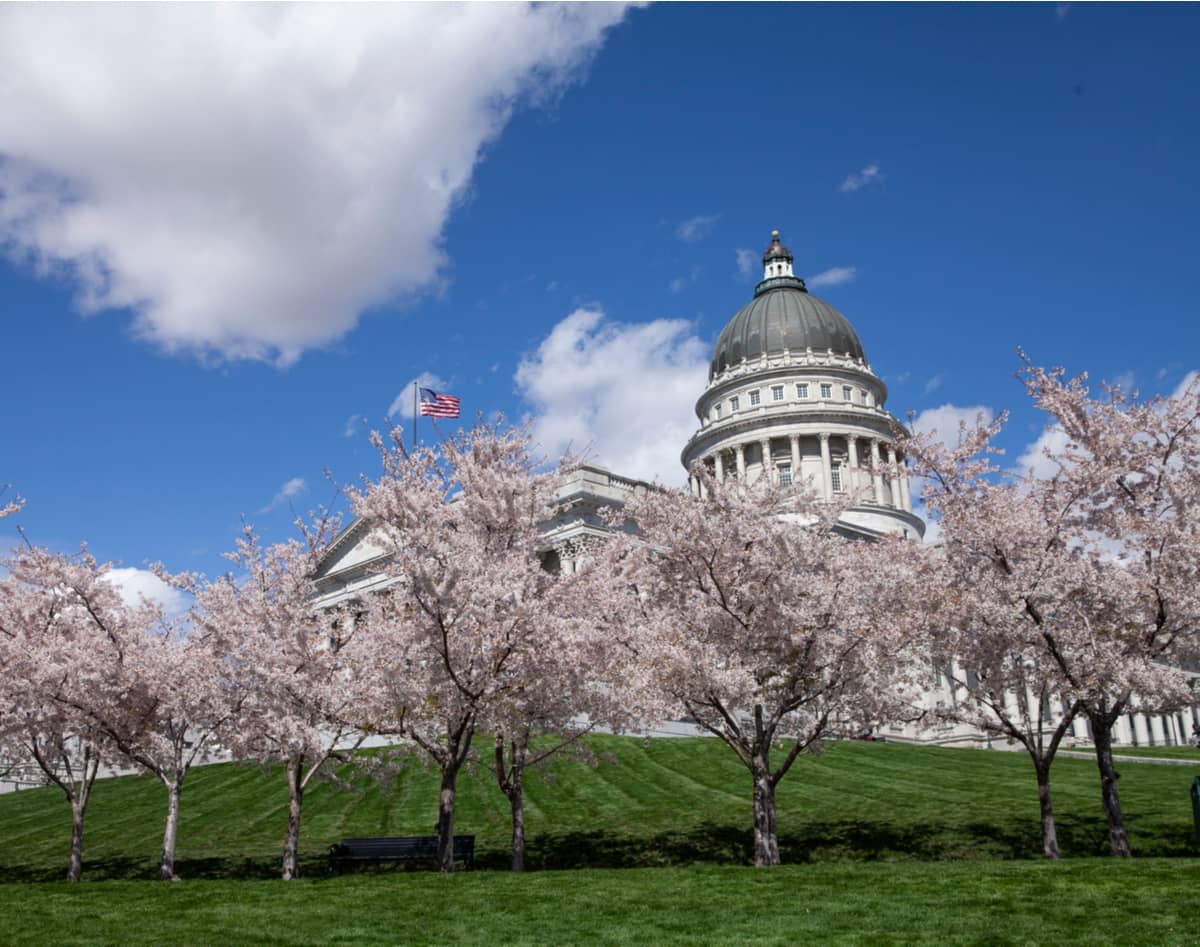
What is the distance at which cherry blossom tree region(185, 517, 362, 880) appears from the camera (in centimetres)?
2331

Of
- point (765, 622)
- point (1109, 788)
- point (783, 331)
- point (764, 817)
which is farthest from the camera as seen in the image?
point (783, 331)

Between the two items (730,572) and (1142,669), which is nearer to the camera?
(1142,669)

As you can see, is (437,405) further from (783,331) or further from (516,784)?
(783,331)

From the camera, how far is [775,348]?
9881 centimetres

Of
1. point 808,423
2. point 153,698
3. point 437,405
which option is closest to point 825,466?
point 808,423

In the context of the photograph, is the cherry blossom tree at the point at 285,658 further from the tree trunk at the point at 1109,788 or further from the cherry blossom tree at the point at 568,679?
the tree trunk at the point at 1109,788

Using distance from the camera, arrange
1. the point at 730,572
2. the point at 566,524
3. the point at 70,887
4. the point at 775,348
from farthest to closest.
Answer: the point at 775,348 → the point at 566,524 → the point at 730,572 → the point at 70,887

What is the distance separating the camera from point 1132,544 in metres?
22.5

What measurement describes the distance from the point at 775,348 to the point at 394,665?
81974 mm

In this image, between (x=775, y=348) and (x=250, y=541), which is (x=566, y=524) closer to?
(x=250, y=541)

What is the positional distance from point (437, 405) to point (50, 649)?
1888 centimetres

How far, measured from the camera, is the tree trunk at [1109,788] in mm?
21000

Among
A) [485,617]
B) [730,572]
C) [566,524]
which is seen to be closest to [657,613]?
[730,572]

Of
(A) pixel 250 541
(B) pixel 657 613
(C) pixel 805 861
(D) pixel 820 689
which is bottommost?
(C) pixel 805 861
